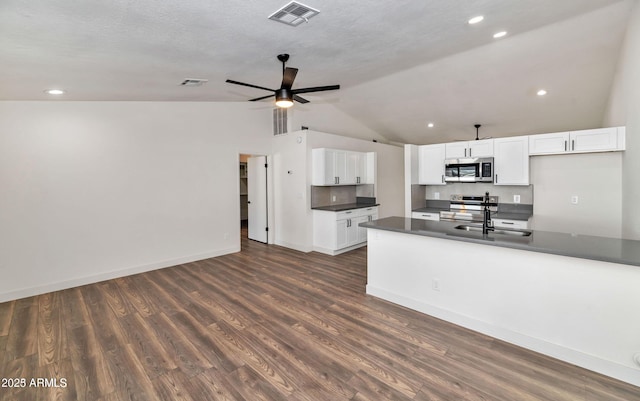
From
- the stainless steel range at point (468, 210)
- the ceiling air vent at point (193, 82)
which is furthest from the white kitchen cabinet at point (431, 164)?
the ceiling air vent at point (193, 82)

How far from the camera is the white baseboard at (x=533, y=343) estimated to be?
2135 millimetres

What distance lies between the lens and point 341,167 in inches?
251

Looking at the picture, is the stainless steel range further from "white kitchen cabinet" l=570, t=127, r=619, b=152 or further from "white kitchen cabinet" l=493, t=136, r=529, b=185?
"white kitchen cabinet" l=570, t=127, r=619, b=152

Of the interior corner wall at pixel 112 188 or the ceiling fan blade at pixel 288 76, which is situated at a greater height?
the ceiling fan blade at pixel 288 76

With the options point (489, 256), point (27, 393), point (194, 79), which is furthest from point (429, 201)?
point (27, 393)

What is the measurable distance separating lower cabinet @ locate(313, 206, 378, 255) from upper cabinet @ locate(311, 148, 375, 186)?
727 mm

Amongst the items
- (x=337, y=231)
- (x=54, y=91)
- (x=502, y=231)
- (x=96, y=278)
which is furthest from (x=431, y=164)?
(x=96, y=278)

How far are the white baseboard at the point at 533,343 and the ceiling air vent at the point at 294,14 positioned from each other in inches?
121

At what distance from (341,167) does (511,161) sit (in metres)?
3.16

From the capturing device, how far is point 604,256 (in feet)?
6.81

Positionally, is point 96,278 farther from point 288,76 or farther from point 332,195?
point 332,195

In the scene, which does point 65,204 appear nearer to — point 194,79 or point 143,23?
point 194,79

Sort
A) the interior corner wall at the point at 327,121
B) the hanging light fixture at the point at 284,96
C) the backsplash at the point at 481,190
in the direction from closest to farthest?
1. the hanging light fixture at the point at 284,96
2. the backsplash at the point at 481,190
3. the interior corner wall at the point at 327,121

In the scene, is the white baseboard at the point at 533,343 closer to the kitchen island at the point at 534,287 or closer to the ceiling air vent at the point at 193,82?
the kitchen island at the point at 534,287
